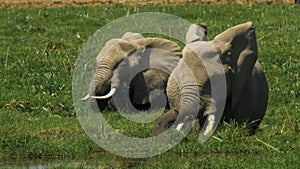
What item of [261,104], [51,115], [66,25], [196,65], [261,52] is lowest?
[66,25]

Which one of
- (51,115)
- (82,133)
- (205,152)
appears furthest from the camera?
(51,115)

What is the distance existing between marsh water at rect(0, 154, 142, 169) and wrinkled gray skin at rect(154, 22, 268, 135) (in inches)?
44.6

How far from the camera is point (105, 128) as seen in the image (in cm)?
1521

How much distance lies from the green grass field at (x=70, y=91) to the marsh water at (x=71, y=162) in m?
0.01

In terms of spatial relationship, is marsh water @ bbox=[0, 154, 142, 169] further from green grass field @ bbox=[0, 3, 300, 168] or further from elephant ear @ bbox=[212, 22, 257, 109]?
elephant ear @ bbox=[212, 22, 257, 109]

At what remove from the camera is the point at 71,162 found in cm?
1300

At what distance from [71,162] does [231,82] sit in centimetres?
246

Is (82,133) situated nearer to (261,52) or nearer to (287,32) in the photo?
(261,52)

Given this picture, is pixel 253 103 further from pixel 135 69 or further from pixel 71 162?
pixel 135 69

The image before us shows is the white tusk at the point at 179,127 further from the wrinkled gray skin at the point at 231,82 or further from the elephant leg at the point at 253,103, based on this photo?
the elephant leg at the point at 253,103

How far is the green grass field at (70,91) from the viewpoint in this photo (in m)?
13.2

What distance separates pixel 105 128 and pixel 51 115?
5.85 feet

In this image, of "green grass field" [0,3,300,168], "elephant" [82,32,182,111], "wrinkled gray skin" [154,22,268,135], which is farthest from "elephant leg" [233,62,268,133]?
"elephant" [82,32,182,111]

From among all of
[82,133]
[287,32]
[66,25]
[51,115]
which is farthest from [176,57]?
[66,25]
